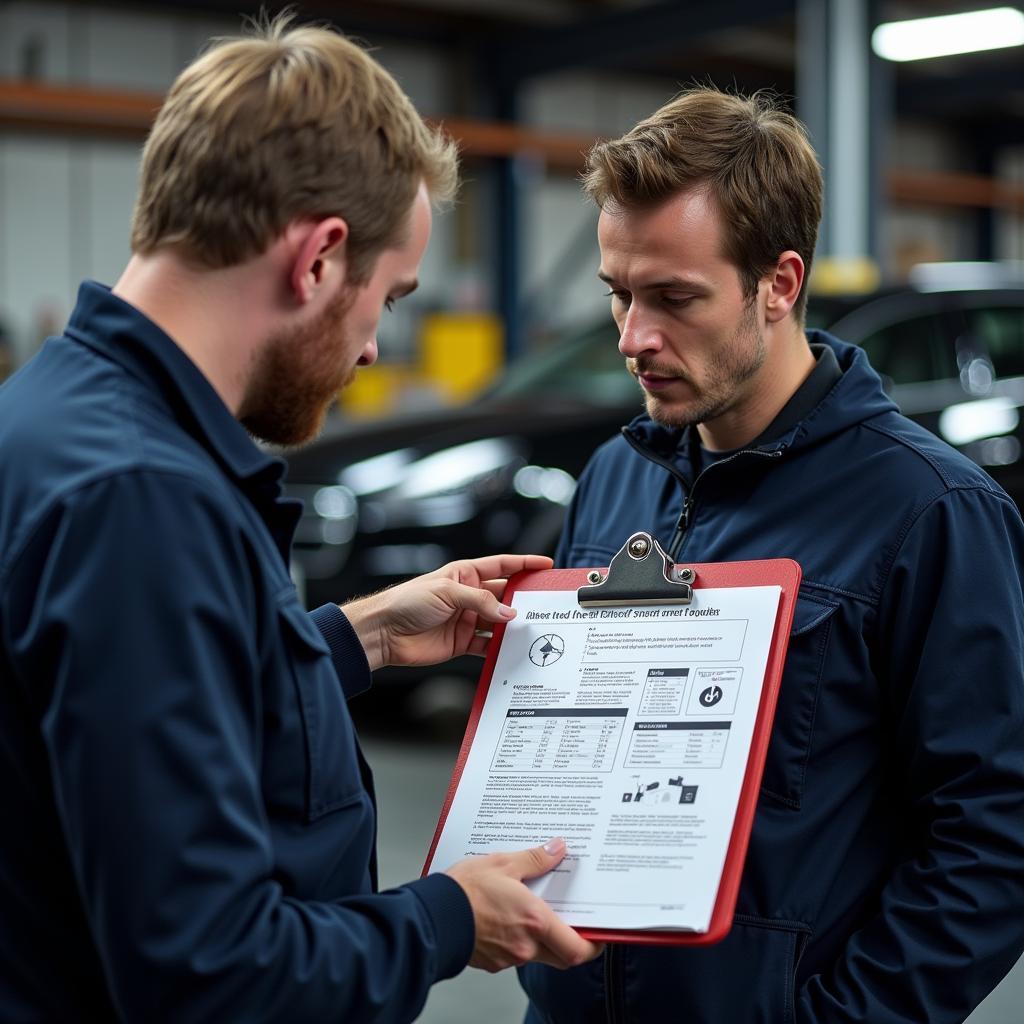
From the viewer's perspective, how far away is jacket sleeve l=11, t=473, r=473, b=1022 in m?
1.07

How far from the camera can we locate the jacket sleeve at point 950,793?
5.02ft

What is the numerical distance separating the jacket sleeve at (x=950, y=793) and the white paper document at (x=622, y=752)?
196mm

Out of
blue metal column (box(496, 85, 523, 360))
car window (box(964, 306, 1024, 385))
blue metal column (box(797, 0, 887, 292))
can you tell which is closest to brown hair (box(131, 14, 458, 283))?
car window (box(964, 306, 1024, 385))

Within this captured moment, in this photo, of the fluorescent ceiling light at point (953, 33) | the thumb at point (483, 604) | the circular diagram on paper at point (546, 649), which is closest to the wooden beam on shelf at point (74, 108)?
the fluorescent ceiling light at point (953, 33)

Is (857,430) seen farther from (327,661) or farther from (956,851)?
(327,661)

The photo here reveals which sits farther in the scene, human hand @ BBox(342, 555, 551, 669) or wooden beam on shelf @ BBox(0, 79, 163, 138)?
wooden beam on shelf @ BBox(0, 79, 163, 138)

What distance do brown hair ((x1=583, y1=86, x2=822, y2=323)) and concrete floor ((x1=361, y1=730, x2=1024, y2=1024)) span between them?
6.78 feet

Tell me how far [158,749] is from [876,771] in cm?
92

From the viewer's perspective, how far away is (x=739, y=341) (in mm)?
1792

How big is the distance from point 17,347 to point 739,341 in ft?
39.2

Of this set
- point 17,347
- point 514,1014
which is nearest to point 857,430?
point 514,1014

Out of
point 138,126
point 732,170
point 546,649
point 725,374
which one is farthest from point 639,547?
point 138,126

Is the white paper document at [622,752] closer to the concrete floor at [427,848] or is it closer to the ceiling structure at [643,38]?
the concrete floor at [427,848]

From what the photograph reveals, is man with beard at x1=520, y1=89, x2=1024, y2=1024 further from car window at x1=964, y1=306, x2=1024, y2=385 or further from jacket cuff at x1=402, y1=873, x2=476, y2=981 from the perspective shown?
car window at x1=964, y1=306, x2=1024, y2=385
